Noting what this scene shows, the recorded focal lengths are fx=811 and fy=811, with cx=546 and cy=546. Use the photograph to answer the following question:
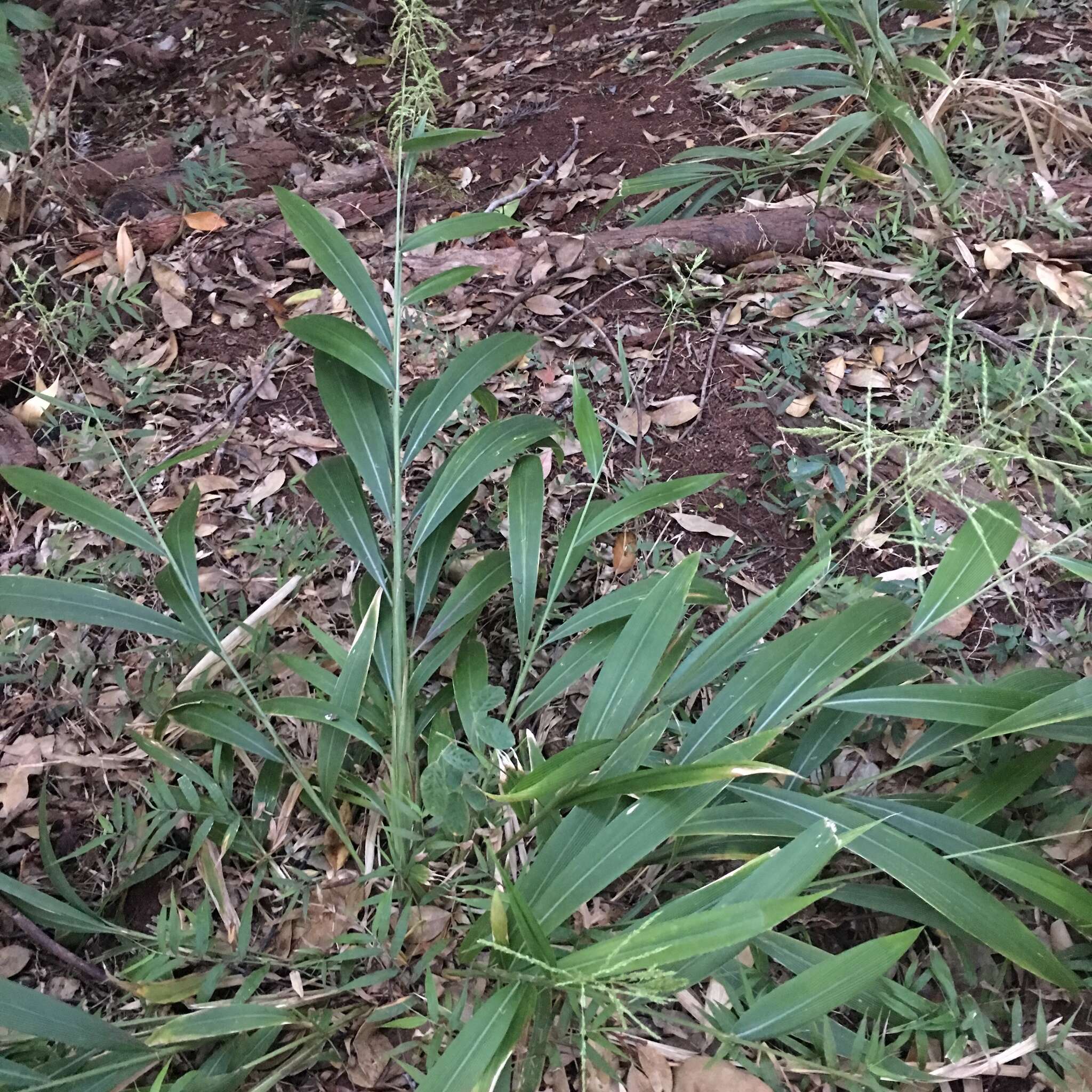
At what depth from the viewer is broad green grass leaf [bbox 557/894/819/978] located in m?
0.67

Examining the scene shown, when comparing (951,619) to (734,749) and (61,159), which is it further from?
(61,159)

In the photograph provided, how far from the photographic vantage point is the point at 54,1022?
0.81 meters

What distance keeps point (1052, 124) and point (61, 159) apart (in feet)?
7.44

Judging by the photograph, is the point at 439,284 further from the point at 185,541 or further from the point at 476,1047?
the point at 476,1047

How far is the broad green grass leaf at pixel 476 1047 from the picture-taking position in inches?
28.1

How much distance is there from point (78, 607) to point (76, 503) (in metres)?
0.14

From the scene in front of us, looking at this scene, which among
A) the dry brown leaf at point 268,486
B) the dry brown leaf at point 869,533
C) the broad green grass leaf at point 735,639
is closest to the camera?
the broad green grass leaf at point 735,639

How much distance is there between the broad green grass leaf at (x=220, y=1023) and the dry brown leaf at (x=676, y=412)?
3.61 ft

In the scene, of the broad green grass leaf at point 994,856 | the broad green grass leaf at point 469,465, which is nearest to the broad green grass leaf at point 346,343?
the broad green grass leaf at point 469,465

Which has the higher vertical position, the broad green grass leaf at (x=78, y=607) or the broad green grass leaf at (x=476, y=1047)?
the broad green grass leaf at (x=78, y=607)

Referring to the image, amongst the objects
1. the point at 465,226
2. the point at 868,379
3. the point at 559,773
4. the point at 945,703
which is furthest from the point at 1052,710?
the point at 465,226

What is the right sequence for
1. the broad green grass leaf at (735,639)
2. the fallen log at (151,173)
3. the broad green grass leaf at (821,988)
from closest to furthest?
the broad green grass leaf at (821,988) < the broad green grass leaf at (735,639) < the fallen log at (151,173)

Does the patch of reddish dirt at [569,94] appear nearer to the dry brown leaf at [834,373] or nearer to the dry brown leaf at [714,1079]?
the dry brown leaf at [834,373]

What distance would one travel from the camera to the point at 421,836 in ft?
3.19
